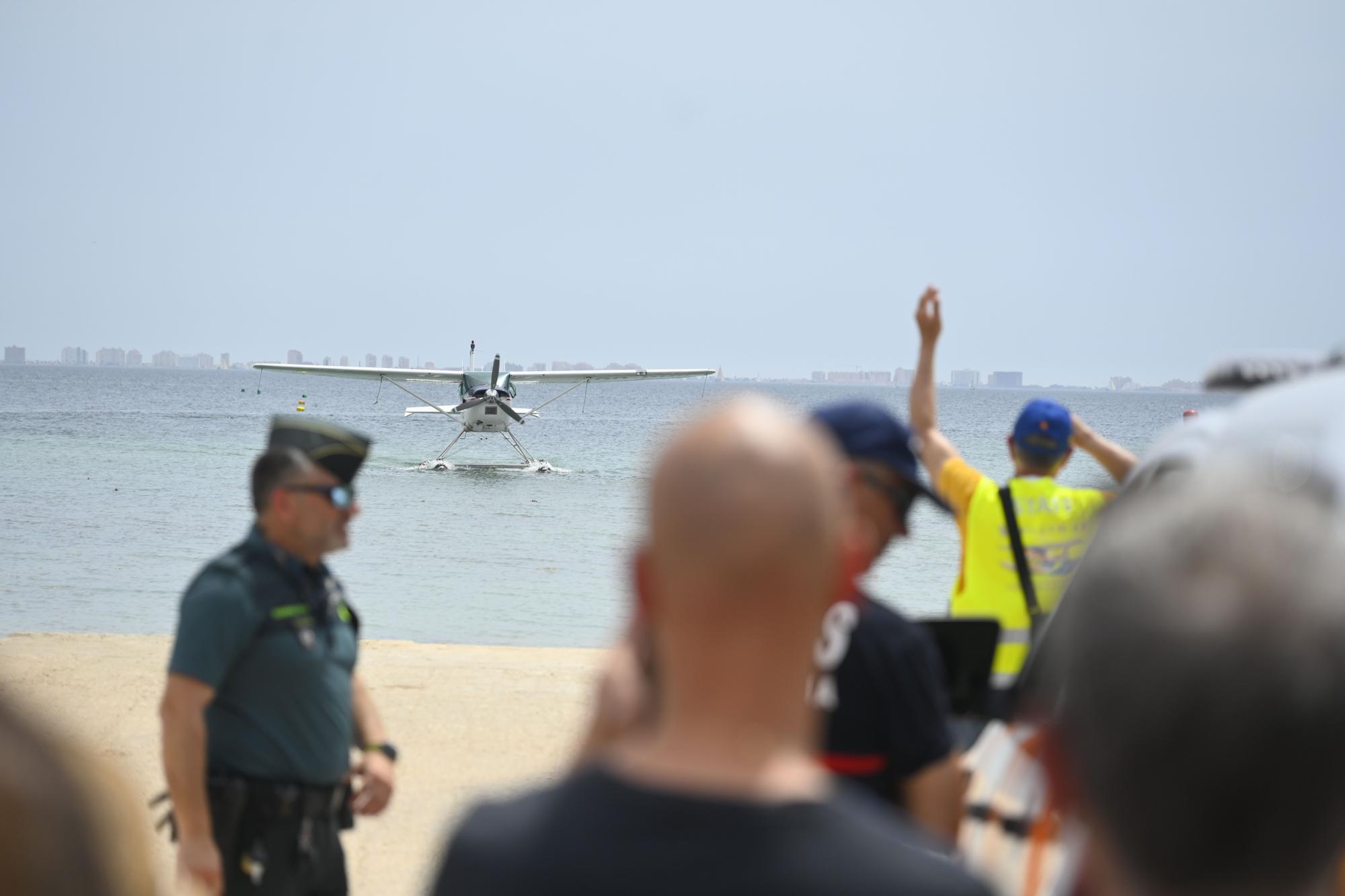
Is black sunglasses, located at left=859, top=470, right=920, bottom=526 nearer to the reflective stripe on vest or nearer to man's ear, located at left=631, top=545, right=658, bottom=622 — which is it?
man's ear, located at left=631, top=545, right=658, bottom=622

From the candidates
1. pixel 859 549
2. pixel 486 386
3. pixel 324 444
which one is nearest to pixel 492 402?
pixel 486 386

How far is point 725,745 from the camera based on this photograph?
51.3 inches

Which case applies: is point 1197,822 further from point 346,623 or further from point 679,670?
point 346,623

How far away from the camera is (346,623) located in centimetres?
358

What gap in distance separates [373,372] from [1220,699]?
4412 centimetres

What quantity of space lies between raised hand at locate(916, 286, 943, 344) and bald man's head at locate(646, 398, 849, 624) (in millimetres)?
2843

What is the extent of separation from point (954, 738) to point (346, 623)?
188cm

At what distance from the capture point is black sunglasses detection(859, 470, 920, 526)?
2693 mm

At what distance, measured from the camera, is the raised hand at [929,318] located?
4.07m

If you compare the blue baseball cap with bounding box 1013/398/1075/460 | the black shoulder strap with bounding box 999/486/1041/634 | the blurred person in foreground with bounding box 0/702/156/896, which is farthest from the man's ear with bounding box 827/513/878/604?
the blue baseball cap with bounding box 1013/398/1075/460

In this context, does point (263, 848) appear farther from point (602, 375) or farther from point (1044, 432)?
point (602, 375)

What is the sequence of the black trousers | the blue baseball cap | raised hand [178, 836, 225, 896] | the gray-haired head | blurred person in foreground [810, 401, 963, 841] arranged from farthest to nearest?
the blue baseball cap, the black trousers, raised hand [178, 836, 225, 896], blurred person in foreground [810, 401, 963, 841], the gray-haired head

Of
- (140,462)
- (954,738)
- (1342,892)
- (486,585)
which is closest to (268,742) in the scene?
(954,738)

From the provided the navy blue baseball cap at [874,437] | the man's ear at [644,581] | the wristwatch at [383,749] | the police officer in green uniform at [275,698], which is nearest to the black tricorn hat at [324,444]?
the police officer in green uniform at [275,698]
